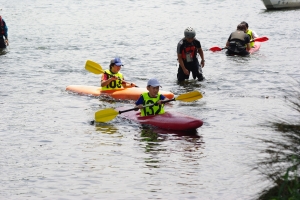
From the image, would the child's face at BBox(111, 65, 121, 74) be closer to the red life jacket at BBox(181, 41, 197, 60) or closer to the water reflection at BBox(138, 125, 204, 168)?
the red life jacket at BBox(181, 41, 197, 60)

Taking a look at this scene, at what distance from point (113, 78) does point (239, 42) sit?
6626 millimetres

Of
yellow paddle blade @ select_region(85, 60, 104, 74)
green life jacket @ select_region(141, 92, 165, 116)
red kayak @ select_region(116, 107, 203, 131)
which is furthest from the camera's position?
yellow paddle blade @ select_region(85, 60, 104, 74)

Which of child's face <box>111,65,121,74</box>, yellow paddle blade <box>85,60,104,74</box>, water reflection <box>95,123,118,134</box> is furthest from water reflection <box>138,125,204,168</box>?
yellow paddle blade <box>85,60,104,74</box>

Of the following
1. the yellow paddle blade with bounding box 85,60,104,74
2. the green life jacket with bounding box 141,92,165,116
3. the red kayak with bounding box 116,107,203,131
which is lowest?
the red kayak with bounding box 116,107,203,131

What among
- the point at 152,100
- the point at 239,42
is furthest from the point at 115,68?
the point at 239,42

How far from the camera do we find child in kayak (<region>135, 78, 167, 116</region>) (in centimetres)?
A: 1278

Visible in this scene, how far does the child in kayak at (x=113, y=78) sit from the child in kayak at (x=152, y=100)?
2617mm

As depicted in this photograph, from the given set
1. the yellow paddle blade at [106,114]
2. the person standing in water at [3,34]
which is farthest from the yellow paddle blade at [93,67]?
the person standing in water at [3,34]

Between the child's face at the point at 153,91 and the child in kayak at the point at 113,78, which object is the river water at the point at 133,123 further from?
the child's face at the point at 153,91

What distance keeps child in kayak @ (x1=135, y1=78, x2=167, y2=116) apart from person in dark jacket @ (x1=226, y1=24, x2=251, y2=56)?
8259mm

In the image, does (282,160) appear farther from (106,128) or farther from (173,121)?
(106,128)

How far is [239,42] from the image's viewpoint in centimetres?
2116

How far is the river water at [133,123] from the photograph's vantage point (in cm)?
966

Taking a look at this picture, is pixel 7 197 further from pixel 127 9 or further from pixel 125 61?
pixel 127 9
